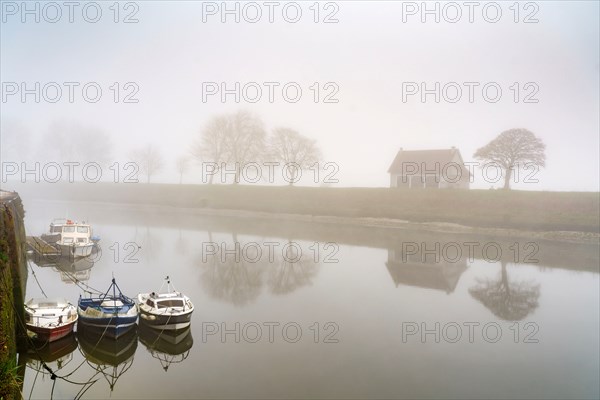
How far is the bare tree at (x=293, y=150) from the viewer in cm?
10094

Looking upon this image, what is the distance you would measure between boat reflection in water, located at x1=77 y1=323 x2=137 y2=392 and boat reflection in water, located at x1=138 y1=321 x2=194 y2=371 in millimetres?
594

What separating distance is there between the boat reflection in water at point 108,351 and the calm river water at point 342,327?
83mm

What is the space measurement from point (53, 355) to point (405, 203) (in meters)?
64.3

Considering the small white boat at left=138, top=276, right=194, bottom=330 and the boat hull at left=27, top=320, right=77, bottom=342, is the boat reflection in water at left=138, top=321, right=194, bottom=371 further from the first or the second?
the boat hull at left=27, top=320, right=77, bottom=342

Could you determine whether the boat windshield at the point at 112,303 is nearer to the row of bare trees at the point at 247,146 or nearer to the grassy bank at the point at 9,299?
the grassy bank at the point at 9,299

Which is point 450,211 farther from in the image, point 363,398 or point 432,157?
point 363,398

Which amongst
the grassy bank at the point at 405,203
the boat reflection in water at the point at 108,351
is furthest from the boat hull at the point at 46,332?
the grassy bank at the point at 405,203

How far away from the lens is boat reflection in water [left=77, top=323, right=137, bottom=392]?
17.2m

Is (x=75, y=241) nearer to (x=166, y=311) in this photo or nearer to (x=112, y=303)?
(x=112, y=303)

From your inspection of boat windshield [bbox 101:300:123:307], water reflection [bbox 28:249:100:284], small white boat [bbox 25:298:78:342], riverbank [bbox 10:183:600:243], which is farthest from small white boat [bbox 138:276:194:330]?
riverbank [bbox 10:183:600:243]

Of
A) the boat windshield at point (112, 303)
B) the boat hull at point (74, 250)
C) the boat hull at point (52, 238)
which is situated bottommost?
the boat windshield at point (112, 303)

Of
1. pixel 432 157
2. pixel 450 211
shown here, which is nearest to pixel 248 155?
pixel 432 157

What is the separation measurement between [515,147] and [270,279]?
2507 inches

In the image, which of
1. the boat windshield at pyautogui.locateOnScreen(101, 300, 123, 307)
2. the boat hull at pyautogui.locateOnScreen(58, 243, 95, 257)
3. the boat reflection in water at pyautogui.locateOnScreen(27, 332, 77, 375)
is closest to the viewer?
the boat reflection in water at pyautogui.locateOnScreen(27, 332, 77, 375)
